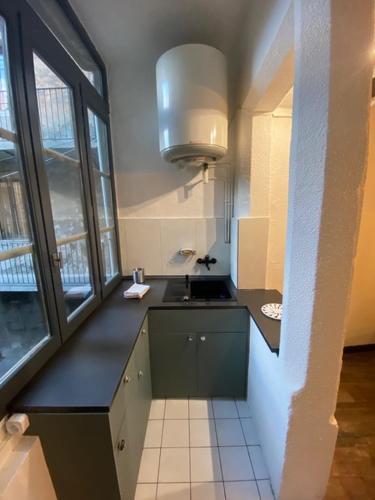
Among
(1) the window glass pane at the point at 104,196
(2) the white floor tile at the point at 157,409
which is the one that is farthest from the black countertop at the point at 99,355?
(2) the white floor tile at the point at 157,409

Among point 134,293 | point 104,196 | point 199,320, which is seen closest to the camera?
point 199,320

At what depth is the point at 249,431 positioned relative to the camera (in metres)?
1.44

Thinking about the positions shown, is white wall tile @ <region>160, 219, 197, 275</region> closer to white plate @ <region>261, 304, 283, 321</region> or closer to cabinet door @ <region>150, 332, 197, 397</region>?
cabinet door @ <region>150, 332, 197, 397</region>

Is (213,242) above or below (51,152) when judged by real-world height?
below

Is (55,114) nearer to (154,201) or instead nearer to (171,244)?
(154,201)

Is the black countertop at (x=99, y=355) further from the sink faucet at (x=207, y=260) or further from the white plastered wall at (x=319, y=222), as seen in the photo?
the sink faucet at (x=207, y=260)

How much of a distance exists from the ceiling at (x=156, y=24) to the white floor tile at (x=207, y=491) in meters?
2.62

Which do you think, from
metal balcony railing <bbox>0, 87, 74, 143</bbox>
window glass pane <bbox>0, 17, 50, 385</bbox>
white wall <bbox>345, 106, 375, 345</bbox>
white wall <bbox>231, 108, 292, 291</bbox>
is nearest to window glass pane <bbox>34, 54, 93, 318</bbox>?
metal balcony railing <bbox>0, 87, 74, 143</bbox>

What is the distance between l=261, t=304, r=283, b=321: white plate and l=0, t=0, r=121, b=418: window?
1104 millimetres

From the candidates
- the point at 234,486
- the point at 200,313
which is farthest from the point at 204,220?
the point at 234,486

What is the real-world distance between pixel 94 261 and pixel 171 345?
782mm

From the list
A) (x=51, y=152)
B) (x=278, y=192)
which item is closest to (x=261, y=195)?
(x=278, y=192)

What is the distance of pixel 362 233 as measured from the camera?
6.60 ft

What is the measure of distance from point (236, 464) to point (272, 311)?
86 centimetres
